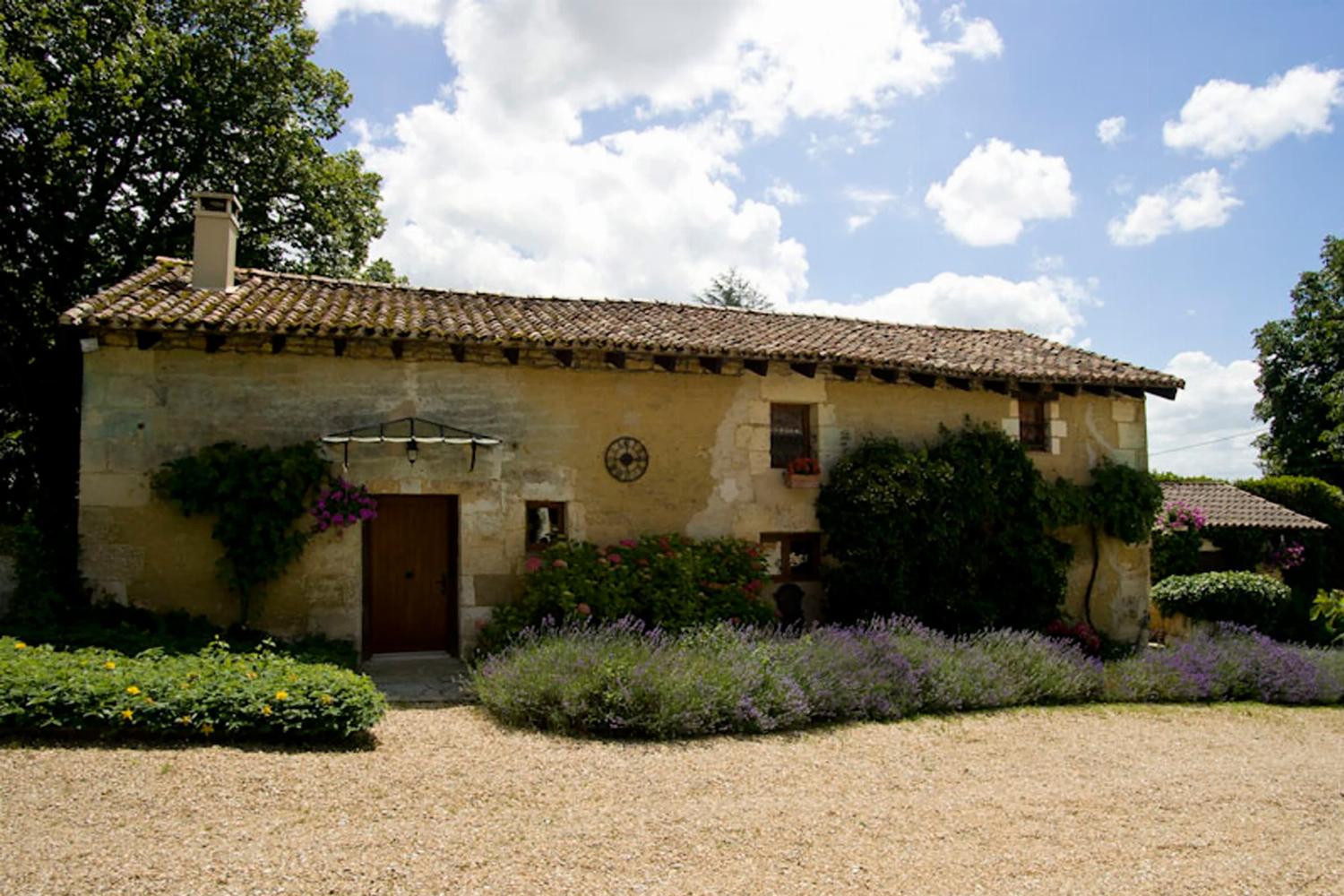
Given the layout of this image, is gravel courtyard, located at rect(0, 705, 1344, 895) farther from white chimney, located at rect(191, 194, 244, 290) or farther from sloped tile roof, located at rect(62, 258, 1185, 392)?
white chimney, located at rect(191, 194, 244, 290)

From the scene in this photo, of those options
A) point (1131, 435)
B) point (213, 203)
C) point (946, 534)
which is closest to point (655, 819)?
point (946, 534)

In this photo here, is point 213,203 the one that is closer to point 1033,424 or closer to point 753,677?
point 753,677

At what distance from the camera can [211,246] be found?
9805mm

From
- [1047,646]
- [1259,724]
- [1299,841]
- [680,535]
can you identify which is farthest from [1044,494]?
[1299,841]

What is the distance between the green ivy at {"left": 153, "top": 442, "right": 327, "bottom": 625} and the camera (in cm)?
834

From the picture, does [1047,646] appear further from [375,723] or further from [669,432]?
[375,723]

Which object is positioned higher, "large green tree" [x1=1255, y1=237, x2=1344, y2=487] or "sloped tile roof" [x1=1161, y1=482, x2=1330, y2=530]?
"large green tree" [x1=1255, y1=237, x2=1344, y2=487]

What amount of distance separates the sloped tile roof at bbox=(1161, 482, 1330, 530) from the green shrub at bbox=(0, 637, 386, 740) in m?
15.6

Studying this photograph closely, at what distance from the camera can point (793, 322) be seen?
1277 cm

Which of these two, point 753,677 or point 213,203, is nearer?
point 753,677

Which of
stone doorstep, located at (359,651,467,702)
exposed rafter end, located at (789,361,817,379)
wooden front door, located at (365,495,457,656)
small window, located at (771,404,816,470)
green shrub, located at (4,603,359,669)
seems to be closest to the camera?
green shrub, located at (4,603,359,669)

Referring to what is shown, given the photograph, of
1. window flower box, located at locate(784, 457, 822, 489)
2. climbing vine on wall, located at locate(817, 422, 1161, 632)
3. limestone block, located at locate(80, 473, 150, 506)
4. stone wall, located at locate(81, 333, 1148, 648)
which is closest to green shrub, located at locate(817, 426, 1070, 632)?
climbing vine on wall, located at locate(817, 422, 1161, 632)

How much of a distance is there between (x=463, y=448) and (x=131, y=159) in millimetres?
10117

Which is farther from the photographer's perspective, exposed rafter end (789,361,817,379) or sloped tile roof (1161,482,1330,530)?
sloped tile roof (1161,482,1330,530)
